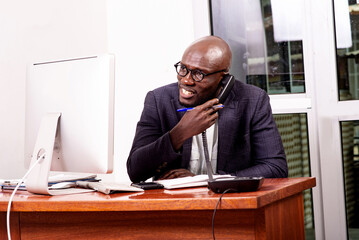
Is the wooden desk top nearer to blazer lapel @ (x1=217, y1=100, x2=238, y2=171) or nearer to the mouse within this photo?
the mouse

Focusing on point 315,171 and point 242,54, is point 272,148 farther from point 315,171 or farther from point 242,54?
point 242,54

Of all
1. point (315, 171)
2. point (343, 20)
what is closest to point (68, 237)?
point (315, 171)

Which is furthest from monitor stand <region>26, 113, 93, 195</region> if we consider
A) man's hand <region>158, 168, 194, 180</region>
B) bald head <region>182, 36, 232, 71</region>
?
bald head <region>182, 36, 232, 71</region>

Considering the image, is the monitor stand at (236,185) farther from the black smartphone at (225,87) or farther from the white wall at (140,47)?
the white wall at (140,47)

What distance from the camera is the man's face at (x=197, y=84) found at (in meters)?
2.30

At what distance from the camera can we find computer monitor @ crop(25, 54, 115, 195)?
1729 mm

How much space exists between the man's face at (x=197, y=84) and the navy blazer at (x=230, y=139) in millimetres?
126

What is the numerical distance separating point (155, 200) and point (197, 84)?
35.1 inches

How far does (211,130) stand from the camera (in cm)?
246

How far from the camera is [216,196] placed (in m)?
1.51

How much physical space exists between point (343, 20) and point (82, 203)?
2052mm

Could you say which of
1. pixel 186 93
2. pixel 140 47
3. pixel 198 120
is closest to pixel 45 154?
pixel 198 120

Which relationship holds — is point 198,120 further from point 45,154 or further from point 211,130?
point 45,154

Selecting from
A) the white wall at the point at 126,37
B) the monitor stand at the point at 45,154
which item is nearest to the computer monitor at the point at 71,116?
the monitor stand at the point at 45,154
